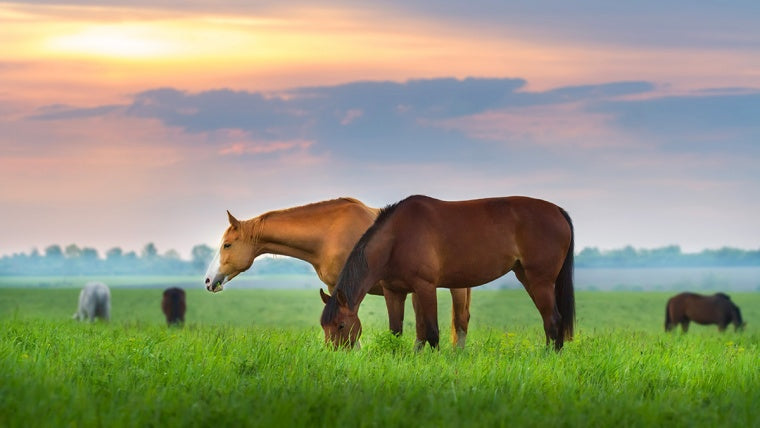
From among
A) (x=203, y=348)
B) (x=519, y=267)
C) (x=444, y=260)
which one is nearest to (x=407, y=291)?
(x=444, y=260)

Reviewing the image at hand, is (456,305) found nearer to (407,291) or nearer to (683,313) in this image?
(407,291)

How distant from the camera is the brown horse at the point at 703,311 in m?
34.7

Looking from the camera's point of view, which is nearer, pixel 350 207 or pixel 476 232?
pixel 476 232

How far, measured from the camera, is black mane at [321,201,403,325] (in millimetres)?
12008

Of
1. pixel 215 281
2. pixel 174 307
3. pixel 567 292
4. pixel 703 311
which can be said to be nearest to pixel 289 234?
pixel 215 281

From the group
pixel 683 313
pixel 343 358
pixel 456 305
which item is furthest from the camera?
pixel 683 313

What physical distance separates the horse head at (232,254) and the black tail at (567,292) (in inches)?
196

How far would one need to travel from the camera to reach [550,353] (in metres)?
12.7

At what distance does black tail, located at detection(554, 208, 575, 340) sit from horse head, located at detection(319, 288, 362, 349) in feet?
12.1

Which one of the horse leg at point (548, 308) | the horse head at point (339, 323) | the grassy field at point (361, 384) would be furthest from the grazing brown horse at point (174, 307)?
the horse head at point (339, 323)

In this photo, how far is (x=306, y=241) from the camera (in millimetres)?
14625

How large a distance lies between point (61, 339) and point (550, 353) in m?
6.91

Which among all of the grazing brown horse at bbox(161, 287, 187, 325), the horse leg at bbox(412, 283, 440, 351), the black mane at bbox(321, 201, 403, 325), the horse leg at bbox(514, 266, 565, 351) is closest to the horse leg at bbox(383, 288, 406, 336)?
the horse leg at bbox(412, 283, 440, 351)

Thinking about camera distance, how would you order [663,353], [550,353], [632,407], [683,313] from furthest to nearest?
[683,313]
[663,353]
[550,353]
[632,407]
